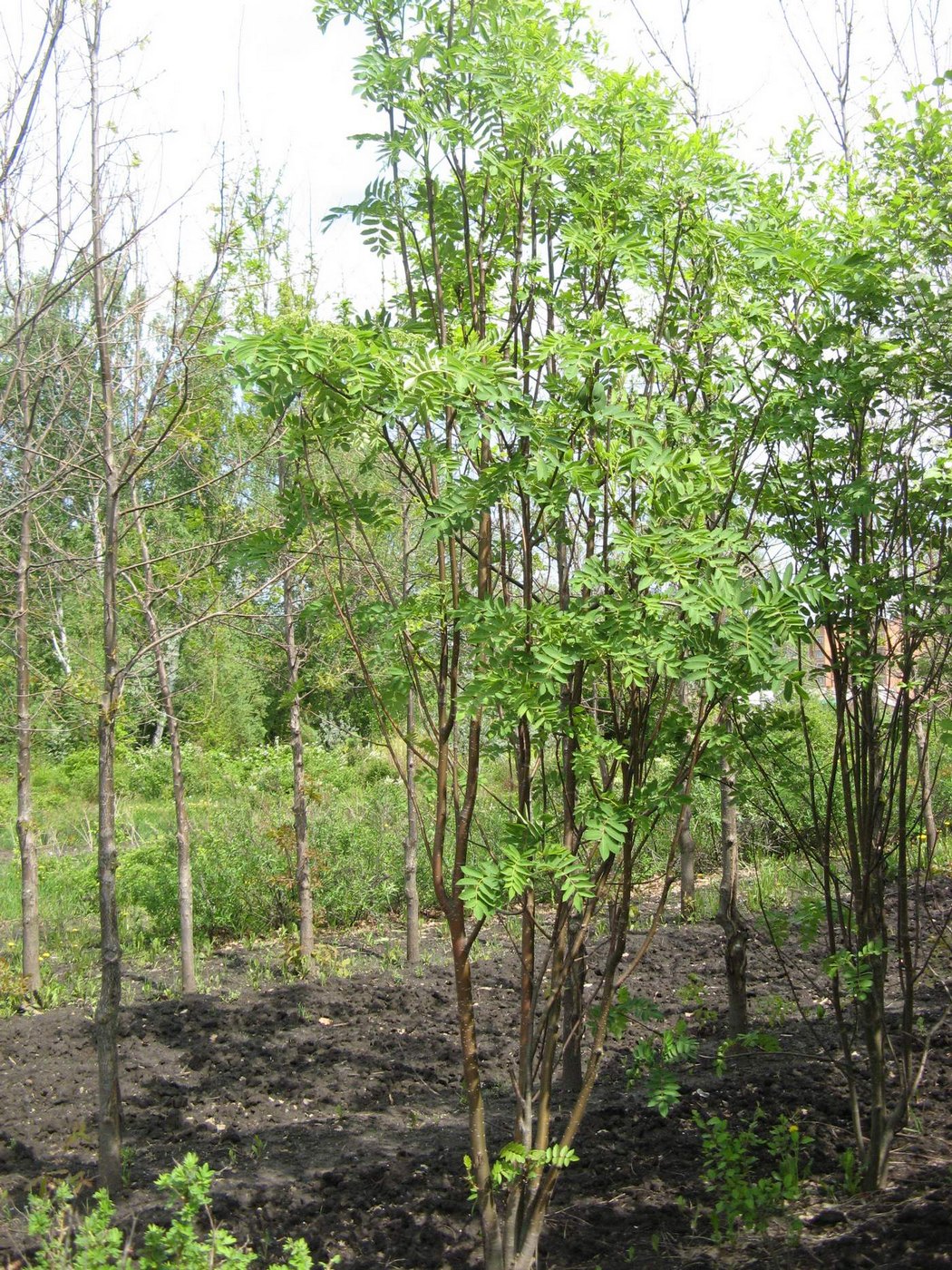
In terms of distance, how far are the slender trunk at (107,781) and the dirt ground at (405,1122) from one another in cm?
32

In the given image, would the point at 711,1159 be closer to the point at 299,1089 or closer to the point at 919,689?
the point at 919,689

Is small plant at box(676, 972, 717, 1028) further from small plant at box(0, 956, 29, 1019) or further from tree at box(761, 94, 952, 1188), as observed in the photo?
small plant at box(0, 956, 29, 1019)

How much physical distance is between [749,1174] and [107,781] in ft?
9.37

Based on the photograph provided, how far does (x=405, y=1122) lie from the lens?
198 inches

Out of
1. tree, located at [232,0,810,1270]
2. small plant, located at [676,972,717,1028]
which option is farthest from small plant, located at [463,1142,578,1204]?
small plant, located at [676,972,717,1028]

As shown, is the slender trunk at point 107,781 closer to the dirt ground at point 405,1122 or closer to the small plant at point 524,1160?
the dirt ground at point 405,1122

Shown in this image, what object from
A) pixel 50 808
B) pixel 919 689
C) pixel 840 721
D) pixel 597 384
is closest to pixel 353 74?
pixel 597 384

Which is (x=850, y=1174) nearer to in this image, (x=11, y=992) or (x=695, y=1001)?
(x=695, y=1001)

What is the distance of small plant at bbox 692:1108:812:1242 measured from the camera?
11.4 ft

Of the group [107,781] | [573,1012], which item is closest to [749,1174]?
[573,1012]

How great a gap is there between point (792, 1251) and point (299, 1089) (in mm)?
2864

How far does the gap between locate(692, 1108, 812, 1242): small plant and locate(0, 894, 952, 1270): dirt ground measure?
0.08 m

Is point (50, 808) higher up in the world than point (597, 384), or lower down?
lower down

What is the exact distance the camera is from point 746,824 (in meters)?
10.7
